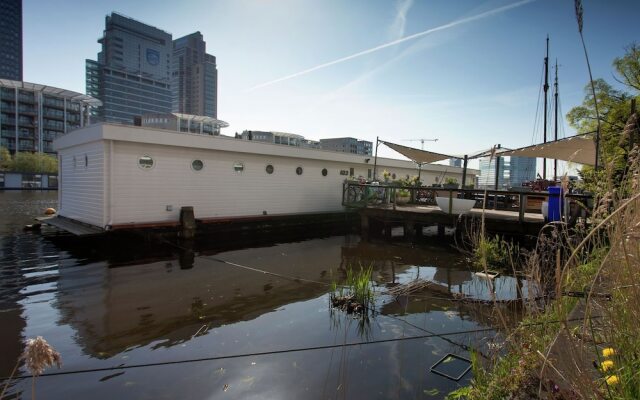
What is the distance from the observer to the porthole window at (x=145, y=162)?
1056 centimetres

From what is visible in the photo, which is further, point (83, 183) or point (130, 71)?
point (130, 71)

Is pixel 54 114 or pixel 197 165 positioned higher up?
pixel 54 114

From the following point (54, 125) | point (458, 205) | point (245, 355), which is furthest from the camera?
point (54, 125)

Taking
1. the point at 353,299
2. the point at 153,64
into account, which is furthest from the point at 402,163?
the point at 153,64

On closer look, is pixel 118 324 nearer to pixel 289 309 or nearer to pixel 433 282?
pixel 289 309

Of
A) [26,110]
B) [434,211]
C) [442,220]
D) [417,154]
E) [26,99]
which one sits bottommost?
[442,220]

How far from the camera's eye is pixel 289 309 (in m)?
5.43

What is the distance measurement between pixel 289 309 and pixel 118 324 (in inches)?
89.3

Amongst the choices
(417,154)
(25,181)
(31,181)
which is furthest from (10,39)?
(417,154)

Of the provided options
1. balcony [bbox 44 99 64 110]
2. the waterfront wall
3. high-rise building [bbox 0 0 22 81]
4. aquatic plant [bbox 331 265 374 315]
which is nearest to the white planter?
aquatic plant [bbox 331 265 374 315]

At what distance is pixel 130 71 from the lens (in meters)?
130

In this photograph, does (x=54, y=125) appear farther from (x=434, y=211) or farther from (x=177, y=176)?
(x=434, y=211)

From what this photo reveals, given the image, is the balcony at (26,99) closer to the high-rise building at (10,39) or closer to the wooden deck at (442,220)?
the wooden deck at (442,220)

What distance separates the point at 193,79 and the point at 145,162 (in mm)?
133731
